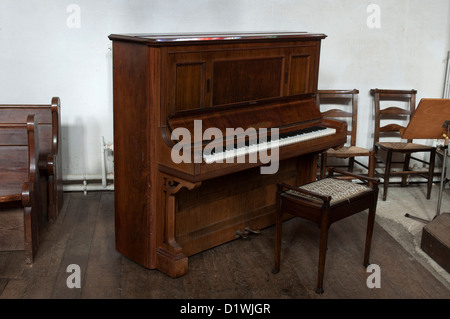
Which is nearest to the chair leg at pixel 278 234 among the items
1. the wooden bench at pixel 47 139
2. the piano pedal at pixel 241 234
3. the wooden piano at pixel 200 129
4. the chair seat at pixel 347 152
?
the wooden piano at pixel 200 129

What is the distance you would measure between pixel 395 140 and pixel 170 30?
2477 millimetres

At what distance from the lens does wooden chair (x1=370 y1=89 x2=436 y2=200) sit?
516 centimetres

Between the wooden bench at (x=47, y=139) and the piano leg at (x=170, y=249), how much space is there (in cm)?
123

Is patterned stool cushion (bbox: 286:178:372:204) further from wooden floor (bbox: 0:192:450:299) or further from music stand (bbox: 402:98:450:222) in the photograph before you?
music stand (bbox: 402:98:450:222)

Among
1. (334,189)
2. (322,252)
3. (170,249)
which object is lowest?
(170,249)

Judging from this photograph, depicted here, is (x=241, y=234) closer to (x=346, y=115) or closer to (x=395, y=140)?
(x=346, y=115)

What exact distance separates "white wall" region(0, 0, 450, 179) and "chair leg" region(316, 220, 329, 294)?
2.38 meters

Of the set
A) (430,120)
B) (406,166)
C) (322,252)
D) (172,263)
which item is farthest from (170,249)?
(406,166)

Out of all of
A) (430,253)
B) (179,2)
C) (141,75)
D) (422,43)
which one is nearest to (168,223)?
(141,75)

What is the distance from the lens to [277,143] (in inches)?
145

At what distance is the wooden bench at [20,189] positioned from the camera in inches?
144

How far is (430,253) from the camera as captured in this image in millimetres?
3998

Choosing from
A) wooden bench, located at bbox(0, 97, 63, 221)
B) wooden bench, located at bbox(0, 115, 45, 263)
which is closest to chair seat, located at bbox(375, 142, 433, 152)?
wooden bench, located at bbox(0, 97, 63, 221)

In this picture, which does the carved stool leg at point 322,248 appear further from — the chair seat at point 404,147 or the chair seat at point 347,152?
the chair seat at point 404,147
